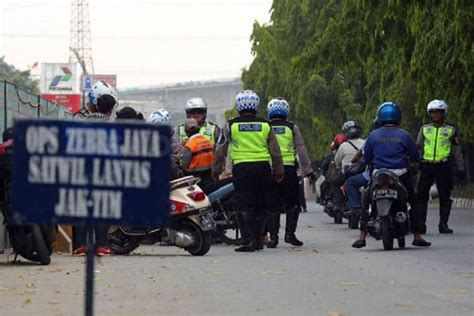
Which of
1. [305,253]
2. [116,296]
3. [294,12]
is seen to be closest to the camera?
[116,296]

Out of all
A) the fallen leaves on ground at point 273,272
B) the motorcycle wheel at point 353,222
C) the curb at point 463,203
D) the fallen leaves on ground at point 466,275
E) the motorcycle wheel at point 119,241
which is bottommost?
the curb at point 463,203

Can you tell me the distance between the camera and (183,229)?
16.2 meters

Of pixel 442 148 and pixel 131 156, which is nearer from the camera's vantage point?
pixel 131 156

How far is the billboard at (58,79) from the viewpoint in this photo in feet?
347

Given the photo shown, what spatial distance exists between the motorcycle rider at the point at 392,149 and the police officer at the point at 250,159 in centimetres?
110

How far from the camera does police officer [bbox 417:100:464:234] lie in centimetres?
2003

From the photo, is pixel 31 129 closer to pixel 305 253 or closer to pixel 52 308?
pixel 52 308

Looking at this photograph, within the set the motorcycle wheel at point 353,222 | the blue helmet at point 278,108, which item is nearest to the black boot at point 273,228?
the blue helmet at point 278,108

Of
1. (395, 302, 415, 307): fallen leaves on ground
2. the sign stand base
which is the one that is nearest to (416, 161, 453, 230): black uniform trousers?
(395, 302, 415, 307): fallen leaves on ground

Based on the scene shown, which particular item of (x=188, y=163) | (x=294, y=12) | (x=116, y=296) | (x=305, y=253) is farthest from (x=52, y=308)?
(x=294, y=12)

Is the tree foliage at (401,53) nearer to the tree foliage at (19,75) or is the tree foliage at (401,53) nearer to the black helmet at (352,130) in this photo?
the black helmet at (352,130)

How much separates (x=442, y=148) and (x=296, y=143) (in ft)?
9.23

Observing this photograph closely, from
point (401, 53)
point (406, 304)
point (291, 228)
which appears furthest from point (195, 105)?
point (401, 53)

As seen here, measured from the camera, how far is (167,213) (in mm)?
6422
